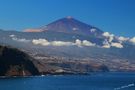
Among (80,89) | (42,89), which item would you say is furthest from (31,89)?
(80,89)

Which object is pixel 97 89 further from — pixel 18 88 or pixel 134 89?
pixel 18 88

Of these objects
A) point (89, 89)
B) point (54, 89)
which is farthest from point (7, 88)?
point (89, 89)

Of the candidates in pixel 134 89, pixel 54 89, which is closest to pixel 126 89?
pixel 134 89

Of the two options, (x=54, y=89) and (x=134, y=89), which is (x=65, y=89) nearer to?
(x=54, y=89)

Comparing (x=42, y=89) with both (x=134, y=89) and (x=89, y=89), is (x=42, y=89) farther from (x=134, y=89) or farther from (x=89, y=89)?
(x=134, y=89)

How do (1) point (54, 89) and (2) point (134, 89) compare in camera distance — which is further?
(1) point (54, 89)

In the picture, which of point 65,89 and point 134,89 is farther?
point 65,89
